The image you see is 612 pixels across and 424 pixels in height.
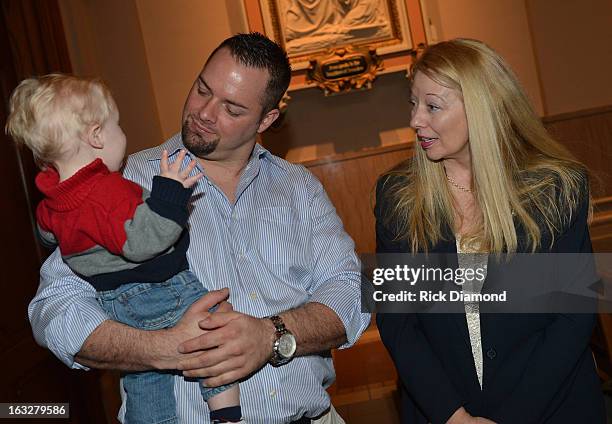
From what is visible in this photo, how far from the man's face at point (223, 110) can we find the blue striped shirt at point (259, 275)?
7 centimetres

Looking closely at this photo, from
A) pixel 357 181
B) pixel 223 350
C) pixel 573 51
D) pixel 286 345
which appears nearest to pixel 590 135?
pixel 357 181

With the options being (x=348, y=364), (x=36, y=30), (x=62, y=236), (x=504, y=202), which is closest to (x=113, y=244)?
(x=62, y=236)

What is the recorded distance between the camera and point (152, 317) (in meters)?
1.79

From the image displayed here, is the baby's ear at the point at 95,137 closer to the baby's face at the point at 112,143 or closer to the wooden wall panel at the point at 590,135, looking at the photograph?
the baby's face at the point at 112,143

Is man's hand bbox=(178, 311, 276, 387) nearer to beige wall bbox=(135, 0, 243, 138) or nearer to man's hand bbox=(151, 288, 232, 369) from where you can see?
man's hand bbox=(151, 288, 232, 369)

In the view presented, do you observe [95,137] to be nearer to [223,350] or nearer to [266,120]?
[223,350]

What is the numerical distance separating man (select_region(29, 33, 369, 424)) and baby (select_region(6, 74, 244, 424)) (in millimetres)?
67

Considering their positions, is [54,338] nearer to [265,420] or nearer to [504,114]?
[265,420]

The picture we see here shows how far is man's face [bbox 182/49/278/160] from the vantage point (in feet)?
7.07

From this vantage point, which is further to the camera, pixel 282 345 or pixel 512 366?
pixel 512 366

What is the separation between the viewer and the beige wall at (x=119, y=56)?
16.0 ft

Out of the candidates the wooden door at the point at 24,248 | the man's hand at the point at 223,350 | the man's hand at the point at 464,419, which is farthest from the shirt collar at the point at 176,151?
the wooden door at the point at 24,248

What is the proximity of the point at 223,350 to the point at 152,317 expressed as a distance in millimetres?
220

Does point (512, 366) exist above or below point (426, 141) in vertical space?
below
